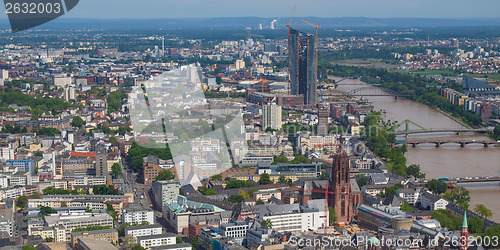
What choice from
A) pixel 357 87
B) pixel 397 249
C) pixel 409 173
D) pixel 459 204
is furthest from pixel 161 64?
pixel 397 249

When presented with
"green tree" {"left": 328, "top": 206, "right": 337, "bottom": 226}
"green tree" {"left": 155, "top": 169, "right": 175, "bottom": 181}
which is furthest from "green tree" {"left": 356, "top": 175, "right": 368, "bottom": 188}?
"green tree" {"left": 155, "top": 169, "right": 175, "bottom": 181}

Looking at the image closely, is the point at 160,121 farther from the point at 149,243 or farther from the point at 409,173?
the point at 149,243

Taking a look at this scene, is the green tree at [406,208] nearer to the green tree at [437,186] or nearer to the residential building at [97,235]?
the green tree at [437,186]

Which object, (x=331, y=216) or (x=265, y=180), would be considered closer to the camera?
(x=331, y=216)

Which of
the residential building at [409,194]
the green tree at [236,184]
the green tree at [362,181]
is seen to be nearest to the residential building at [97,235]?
the green tree at [236,184]

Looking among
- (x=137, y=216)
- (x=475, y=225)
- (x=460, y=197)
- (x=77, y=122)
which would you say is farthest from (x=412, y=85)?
(x=137, y=216)

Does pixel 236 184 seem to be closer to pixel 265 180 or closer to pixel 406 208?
pixel 265 180
